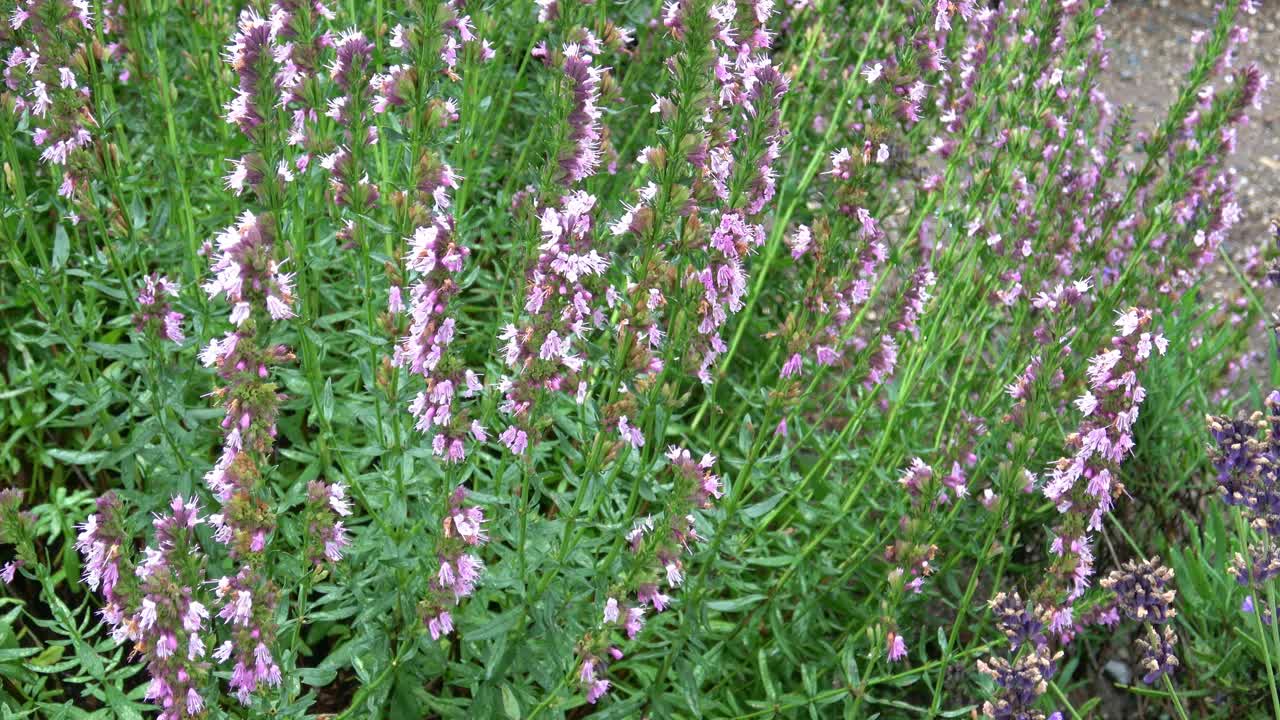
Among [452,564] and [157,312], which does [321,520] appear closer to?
[452,564]

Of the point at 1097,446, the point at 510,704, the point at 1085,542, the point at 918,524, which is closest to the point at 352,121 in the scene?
the point at 510,704

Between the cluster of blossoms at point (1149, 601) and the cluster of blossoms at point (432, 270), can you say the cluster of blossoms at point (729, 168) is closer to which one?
the cluster of blossoms at point (432, 270)

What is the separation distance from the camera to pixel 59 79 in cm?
324

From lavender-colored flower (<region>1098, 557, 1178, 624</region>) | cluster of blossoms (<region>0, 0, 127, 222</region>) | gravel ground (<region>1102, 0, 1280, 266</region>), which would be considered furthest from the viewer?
gravel ground (<region>1102, 0, 1280, 266</region>)

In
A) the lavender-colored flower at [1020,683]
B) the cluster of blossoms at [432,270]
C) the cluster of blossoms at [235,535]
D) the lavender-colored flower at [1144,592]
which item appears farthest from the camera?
the lavender-colored flower at [1144,592]

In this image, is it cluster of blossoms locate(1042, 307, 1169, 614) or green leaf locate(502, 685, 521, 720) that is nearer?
cluster of blossoms locate(1042, 307, 1169, 614)

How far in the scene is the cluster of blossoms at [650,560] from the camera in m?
2.89

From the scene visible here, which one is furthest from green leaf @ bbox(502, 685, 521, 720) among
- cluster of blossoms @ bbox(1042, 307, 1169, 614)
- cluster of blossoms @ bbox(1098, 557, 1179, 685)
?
cluster of blossoms @ bbox(1098, 557, 1179, 685)

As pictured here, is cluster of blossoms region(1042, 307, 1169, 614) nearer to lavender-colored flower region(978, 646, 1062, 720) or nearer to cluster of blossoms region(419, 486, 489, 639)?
lavender-colored flower region(978, 646, 1062, 720)

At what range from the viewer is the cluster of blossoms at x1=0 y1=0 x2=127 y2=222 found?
10.5 ft

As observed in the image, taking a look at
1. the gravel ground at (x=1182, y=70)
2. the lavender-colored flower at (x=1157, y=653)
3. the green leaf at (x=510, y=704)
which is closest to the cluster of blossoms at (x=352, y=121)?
the green leaf at (x=510, y=704)

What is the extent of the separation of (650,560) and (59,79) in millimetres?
2035

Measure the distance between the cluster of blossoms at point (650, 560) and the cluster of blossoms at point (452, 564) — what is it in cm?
34

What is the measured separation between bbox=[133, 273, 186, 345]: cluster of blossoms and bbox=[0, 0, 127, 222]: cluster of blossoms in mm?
397
